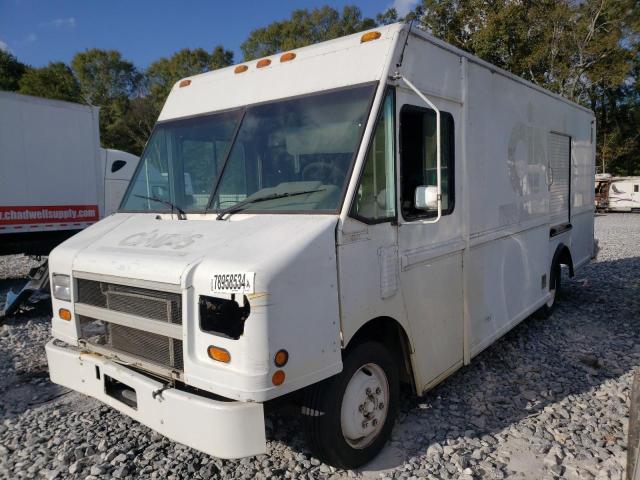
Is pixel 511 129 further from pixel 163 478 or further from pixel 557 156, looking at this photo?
pixel 163 478

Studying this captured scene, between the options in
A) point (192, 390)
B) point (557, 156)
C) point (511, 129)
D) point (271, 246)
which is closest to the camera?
point (271, 246)

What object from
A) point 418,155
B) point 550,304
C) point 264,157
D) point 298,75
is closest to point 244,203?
point 264,157

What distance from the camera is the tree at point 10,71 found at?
33.2 metres

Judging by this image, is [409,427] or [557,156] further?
[557,156]

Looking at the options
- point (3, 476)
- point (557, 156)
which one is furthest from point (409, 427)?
point (557, 156)

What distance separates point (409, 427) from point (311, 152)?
2.21m

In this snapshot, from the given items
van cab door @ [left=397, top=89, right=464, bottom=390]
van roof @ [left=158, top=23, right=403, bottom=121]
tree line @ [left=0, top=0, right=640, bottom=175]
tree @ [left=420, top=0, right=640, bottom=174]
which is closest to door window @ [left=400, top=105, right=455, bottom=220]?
van cab door @ [left=397, top=89, right=464, bottom=390]

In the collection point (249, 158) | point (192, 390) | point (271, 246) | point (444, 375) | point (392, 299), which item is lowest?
point (444, 375)

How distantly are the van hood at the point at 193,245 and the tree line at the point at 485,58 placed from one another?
18.1 metres

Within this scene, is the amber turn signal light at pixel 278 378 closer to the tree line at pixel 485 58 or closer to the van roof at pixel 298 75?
the van roof at pixel 298 75

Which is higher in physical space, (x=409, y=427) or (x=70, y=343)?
(x=70, y=343)

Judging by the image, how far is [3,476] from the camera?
3301 millimetres

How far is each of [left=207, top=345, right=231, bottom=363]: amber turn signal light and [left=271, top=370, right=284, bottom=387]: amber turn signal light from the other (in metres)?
0.26

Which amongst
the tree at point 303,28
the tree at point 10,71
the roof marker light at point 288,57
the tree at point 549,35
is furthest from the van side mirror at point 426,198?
the tree at point 10,71
